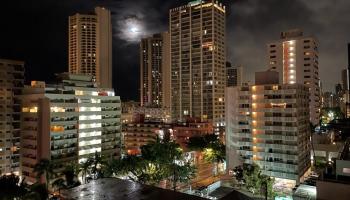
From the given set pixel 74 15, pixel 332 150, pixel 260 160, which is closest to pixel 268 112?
pixel 260 160

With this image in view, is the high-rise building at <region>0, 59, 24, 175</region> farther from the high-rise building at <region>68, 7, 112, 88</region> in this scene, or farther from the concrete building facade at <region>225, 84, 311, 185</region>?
the high-rise building at <region>68, 7, 112, 88</region>

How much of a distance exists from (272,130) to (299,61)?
56.5m

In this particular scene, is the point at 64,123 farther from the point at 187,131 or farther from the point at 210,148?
the point at 187,131

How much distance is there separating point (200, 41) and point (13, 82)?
3485 inches

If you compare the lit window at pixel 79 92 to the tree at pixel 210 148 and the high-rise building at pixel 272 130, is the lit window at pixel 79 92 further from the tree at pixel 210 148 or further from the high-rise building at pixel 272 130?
the high-rise building at pixel 272 130

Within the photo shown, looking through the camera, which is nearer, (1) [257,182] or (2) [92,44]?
(1) [257,182]

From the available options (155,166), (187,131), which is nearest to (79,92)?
(155,166)

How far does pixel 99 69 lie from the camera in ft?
533

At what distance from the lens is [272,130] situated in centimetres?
6819

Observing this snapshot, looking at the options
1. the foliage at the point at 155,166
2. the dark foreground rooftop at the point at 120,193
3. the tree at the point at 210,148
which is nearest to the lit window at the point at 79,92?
the foliage at the point at 155,166

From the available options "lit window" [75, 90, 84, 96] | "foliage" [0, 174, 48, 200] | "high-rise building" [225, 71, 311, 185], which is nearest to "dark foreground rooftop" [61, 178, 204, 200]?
"foliage" [0, 174, 48, 200]

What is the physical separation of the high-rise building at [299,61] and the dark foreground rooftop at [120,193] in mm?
89400

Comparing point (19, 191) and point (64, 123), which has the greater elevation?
point (64, 123)

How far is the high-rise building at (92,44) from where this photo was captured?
6250 inches
